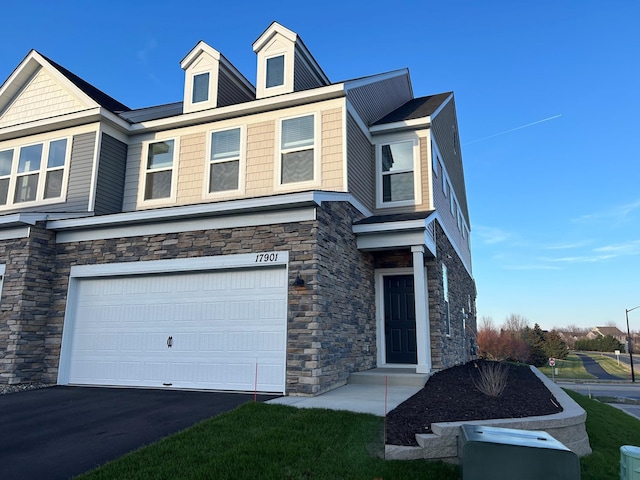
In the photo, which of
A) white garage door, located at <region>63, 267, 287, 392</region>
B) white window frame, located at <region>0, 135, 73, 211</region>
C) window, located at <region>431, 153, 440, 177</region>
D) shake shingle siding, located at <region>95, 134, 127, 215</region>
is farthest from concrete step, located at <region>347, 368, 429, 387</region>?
white window frame, located at <region>0, 135, 73, 211</region>

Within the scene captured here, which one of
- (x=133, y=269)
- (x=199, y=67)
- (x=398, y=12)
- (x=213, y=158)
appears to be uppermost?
(x=398, y=12)

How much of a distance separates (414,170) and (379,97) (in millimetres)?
2568

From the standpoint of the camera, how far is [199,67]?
11.5 meters

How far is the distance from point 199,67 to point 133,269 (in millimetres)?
5905

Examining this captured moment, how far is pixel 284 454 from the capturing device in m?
4.20

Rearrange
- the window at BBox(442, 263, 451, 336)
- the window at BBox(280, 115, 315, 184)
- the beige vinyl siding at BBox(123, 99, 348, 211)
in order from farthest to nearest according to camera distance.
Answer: the window at BBox(442, 263, 451, 336)
the window at BBox(280, 115, 315, 184)
the beige vinyl siding at BBox(123, 99, 348, 211)

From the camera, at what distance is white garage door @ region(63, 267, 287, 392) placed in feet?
25.5

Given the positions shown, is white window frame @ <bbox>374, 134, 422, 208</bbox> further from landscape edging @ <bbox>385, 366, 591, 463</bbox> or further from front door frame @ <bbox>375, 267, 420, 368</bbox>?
landscape edging @ <bbox>385, 366, 591, 463</bbox>

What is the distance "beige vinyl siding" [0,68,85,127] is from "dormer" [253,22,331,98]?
506 cm

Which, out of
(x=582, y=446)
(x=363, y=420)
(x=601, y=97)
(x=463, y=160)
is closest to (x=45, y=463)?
(x=363, y=420)

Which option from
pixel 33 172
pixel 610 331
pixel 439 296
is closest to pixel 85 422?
A: pixel 439 296

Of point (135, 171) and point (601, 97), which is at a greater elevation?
point (601, 97)

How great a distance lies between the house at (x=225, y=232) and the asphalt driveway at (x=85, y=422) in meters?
0.85

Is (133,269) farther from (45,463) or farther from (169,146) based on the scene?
(45,463)
